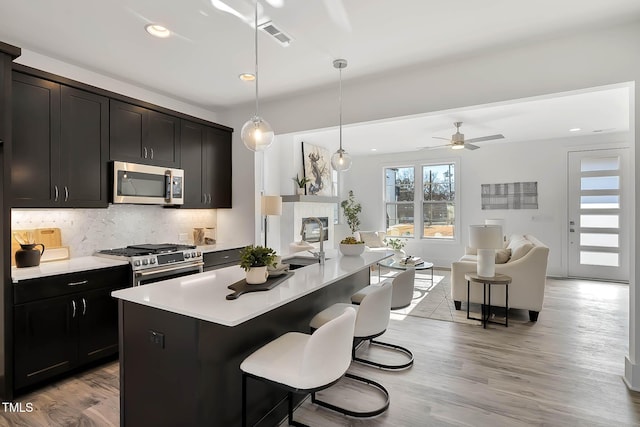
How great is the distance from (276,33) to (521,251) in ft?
12.4

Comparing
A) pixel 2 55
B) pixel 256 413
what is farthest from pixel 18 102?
pixel 256 413

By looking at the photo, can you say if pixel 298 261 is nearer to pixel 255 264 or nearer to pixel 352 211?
pixel 255 264

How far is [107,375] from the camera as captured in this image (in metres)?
2.82

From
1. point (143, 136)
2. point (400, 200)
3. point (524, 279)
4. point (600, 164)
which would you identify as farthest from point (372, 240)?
point (143, 136)

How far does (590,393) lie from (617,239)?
519 centimetres

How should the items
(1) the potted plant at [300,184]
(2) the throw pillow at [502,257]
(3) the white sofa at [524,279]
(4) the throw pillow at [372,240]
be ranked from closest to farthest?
1. (3) the white sofa at [524,279]
2. (2) the throw pillow at [502,257]
3. (1) the potted plant at [300,184]
4. (4) the throw pillow at [372,240]

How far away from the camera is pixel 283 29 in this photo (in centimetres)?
259

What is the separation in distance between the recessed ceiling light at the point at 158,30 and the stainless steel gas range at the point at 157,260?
1869 mm

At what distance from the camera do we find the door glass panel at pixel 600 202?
20.7 feet

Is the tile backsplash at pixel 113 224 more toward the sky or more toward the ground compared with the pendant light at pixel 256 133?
more toward the ground

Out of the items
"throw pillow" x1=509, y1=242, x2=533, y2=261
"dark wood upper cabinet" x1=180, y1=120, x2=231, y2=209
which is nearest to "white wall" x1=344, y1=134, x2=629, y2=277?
"throw pillow" x1=509, y1=242, x2=533, y2=261

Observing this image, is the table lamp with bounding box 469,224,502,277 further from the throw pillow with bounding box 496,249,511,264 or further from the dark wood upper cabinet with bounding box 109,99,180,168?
the dark wood upper cabinet with bounding box 109,99,180,168

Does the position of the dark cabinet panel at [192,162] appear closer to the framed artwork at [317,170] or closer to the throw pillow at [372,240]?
the framed artwork at [317,170]

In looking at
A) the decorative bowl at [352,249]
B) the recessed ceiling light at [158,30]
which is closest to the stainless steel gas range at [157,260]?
the decorative bowl at [352,249]
